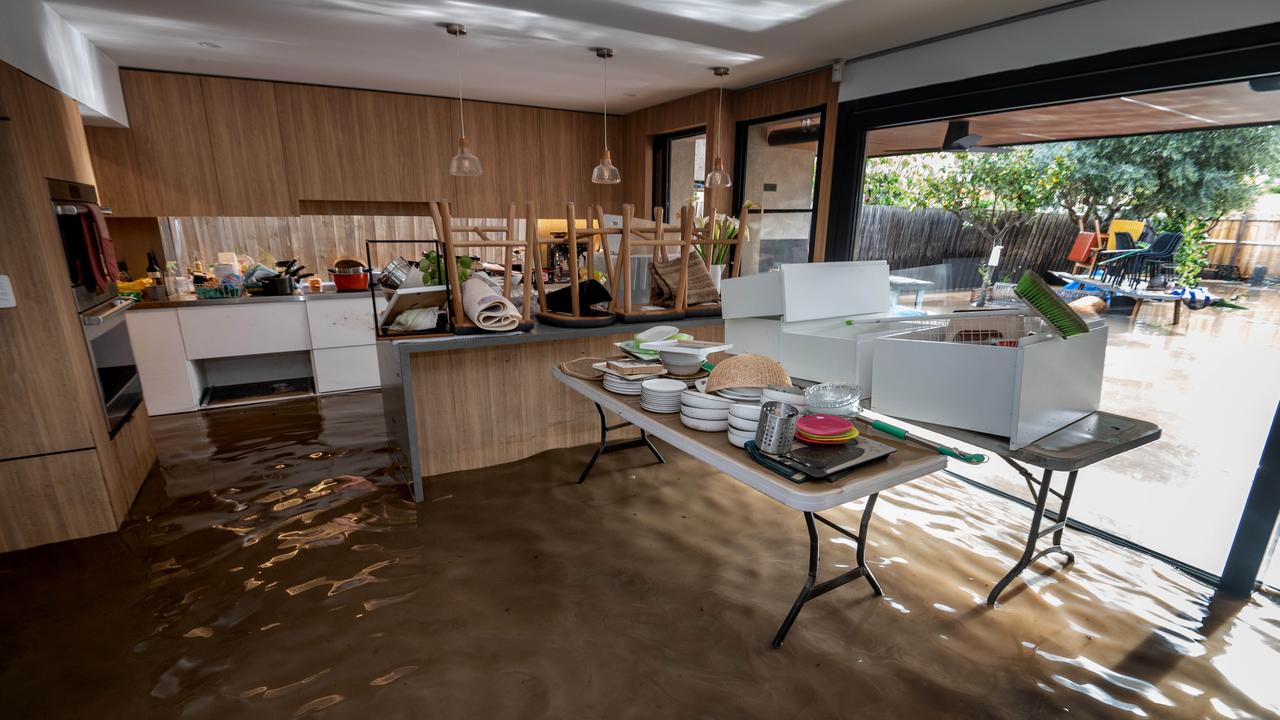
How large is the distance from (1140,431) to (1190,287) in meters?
1.16

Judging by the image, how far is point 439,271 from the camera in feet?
9.62

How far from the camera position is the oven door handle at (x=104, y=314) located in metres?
2.57

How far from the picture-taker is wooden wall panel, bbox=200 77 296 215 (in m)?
4.40

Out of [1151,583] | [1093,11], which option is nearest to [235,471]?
[1151,583]

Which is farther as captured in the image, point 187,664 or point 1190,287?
point 1190,287

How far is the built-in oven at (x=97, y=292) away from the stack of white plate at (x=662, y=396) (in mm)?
2631

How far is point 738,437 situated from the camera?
5.17ft

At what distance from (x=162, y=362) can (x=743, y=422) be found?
447 cm

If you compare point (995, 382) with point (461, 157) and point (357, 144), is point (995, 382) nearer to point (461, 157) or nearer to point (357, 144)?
point (461, 157)

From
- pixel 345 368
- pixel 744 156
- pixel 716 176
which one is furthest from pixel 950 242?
pixel 345 368

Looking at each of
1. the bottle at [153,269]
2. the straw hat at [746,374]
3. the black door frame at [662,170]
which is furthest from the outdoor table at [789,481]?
the bottle at [153,269]

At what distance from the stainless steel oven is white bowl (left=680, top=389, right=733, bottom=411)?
9.14 feet

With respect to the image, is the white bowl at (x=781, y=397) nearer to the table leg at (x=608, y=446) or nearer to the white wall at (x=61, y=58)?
the table leg at (x=608, y=446)

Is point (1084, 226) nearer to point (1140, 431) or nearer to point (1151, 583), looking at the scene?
point (1140, 431)
